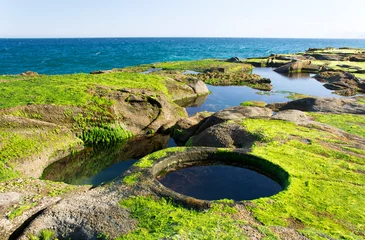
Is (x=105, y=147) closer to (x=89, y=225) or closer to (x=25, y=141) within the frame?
(x=25, y=141)

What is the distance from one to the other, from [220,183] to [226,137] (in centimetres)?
516

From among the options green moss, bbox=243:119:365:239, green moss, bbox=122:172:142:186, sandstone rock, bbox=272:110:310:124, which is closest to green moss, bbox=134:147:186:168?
green moss, bbox=122:172:142:186

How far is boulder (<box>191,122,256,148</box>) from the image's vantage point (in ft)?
58.5

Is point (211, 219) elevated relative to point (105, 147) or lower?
elevated

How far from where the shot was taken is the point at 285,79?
167ft

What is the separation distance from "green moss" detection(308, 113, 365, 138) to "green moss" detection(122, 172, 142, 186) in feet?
47.4

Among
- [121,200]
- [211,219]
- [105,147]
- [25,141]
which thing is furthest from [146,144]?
[211,219]

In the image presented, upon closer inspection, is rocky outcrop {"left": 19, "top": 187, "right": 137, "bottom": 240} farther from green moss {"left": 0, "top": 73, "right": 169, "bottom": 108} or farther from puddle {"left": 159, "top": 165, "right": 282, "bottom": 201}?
green moss {"left": 0, "top": 73, "right": 169, "bottom": 108}

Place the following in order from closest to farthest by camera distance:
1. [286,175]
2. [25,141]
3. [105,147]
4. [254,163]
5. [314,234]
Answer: [314,234]
[286,175]
[254,163]
[25,141]
[105,147]

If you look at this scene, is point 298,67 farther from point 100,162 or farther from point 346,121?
point 100,162

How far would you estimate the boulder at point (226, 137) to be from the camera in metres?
17.8

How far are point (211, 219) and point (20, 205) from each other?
713 cm

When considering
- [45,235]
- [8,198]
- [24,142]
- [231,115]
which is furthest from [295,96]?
[45,235]

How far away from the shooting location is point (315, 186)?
12.3 m
